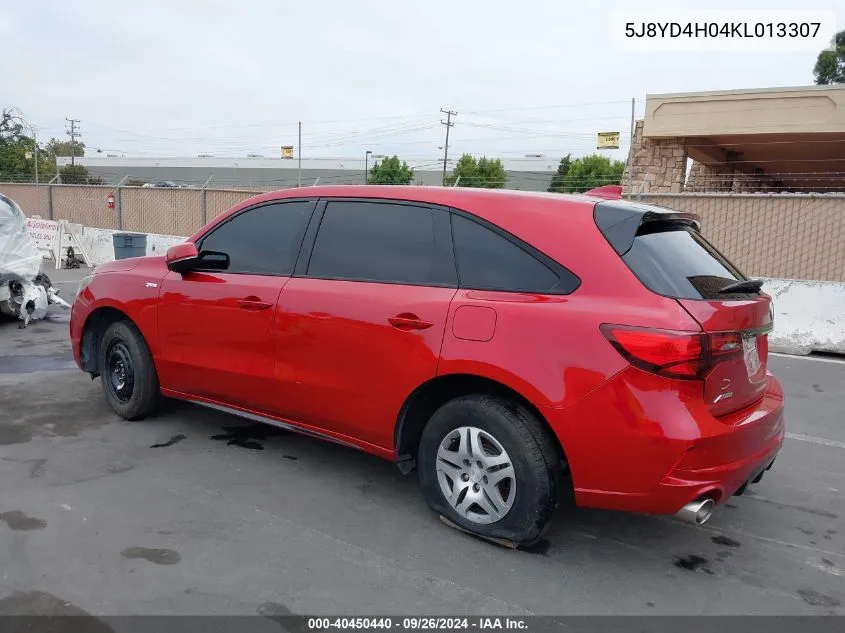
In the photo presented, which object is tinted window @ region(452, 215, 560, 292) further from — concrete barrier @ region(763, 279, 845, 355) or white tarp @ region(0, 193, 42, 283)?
white tarp @ region(0, 193, 42, 283)

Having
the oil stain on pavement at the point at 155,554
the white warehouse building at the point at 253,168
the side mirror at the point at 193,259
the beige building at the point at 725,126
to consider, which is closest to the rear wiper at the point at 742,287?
the oil stain on pavement at the point at 155,554

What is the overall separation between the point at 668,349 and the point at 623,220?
28.0 inches

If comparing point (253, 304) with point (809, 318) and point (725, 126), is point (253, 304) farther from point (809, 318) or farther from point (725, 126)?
point (725, 126)

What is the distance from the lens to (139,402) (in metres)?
5.02

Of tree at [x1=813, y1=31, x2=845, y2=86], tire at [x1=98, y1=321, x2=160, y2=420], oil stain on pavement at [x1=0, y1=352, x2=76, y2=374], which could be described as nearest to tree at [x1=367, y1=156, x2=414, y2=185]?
tree at [x1=813, y1=31, x2=845, y2=86]

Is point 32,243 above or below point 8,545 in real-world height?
above

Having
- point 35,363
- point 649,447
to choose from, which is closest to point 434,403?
point 649,447

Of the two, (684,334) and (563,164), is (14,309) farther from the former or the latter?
(563,164)

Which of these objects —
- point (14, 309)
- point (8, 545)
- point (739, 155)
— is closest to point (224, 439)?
point (8, 545)

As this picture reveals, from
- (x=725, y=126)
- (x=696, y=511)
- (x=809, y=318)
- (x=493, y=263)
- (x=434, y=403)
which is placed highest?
(x=725, y=126)

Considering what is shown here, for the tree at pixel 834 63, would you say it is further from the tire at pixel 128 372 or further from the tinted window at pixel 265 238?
the tire at pixel 128 372

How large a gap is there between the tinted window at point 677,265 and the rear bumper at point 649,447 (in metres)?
0.44

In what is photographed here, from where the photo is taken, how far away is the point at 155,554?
10.7ft

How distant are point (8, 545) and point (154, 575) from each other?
0.78 metres
